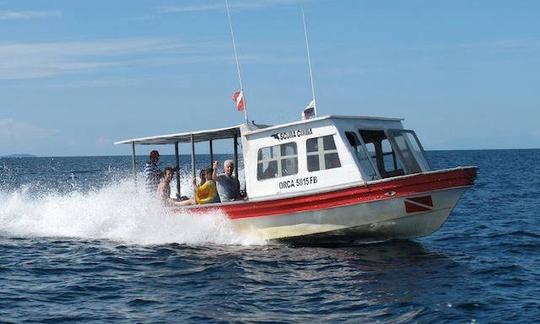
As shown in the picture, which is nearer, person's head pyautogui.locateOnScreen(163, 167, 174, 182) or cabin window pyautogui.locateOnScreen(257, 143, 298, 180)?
cabin window pyautogui.locateOnScreen(257, 143, 298, 180)

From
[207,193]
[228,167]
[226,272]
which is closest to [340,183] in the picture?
[228,167]

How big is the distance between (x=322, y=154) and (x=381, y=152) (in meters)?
1.82

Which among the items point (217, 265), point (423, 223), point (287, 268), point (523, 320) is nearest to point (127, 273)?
point (217, 265)

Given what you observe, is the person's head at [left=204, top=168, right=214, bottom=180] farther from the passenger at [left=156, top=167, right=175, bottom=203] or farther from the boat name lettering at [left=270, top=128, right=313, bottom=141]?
the boat name lettering at [left=270, top=128, right=313, bottom=141]

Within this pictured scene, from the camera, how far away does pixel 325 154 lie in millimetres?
15672

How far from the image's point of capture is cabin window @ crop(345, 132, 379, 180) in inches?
623

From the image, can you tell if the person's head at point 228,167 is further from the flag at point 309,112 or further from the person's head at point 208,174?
the flag at point 309,112

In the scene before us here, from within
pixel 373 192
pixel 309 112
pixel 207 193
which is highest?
pixel 309 112

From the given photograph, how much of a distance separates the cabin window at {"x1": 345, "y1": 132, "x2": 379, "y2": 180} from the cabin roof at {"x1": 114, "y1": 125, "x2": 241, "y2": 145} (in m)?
2.96

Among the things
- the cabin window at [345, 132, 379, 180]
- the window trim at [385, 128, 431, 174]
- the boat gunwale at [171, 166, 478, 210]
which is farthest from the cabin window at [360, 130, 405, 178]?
the boat gunwale at [171, 166, 478, 210]

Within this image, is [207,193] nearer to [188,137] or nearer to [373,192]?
[188,137]

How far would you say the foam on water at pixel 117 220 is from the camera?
56.0ft

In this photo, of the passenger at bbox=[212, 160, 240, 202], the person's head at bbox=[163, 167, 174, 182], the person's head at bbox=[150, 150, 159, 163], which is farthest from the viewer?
the person's head at bbox=[150, 150, 159, 163]

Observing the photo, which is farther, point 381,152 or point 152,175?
point 152,175
